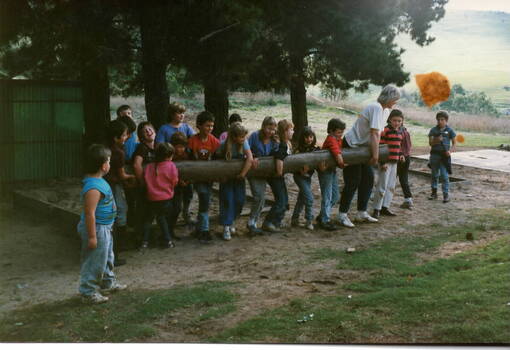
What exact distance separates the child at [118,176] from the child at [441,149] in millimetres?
3655

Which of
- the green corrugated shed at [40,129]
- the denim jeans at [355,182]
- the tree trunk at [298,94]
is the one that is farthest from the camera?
the tree trunk at [298,94]

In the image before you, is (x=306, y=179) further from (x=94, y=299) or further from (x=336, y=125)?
(x=94, y=299)

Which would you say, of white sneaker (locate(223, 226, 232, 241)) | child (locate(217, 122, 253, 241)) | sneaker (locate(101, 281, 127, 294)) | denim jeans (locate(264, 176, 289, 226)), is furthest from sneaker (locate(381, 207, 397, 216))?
sneaker (locate(101, 281, 127, 294))

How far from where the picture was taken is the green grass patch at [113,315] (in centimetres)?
343

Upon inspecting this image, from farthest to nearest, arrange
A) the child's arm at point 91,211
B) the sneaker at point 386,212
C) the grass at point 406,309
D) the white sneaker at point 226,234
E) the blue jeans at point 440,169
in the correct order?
the blue jeans at point 440,169 < the sneaker at point 386,212 < the white sneaker at point 226,234 < the child's arm at point 91,211 < the grass at point 406,309

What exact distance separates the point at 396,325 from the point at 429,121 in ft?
13.4

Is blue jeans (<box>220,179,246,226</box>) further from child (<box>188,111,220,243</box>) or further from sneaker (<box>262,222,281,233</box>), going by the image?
sneaker (<box>262,222,281,233</box>)

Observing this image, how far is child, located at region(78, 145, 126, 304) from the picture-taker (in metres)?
3.74

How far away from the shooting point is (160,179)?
16.6 ft

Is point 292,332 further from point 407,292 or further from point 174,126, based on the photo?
point 174,126

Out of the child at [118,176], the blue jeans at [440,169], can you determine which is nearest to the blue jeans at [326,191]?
the blue jeans at [440,169]

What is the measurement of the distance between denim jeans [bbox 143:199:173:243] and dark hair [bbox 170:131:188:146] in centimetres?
50

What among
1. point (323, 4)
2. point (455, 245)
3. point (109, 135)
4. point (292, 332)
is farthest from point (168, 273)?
point (323, 4)

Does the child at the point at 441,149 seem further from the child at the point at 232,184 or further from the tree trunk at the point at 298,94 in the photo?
the tree trunk at the point at 298,94
